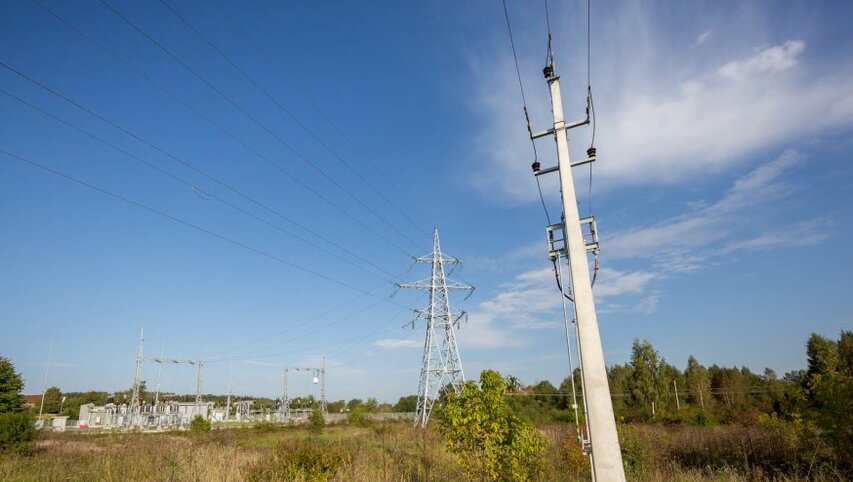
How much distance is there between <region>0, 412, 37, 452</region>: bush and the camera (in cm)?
1858

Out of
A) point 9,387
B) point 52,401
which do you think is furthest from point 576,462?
point 52,401

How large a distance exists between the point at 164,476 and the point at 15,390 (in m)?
28.2

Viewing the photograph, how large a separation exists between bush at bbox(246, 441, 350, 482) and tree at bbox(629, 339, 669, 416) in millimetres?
46464

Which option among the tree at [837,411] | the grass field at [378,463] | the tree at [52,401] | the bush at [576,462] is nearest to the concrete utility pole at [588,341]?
the grass field at [378,463]

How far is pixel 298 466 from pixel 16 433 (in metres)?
18.6

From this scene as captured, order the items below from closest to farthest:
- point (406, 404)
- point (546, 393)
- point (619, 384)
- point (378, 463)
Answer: point (378, 463), point (619, 384), point (546, 393), point (406, 404)

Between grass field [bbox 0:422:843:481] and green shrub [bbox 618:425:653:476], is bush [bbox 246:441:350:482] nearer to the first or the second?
grass field [bbox 0:422:843:481]

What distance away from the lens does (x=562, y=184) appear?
636 cm

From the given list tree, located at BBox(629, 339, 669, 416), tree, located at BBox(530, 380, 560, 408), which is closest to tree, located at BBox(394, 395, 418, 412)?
tree, located at BBox(530, 380, 560, 408)

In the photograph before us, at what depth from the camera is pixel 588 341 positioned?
5496mm

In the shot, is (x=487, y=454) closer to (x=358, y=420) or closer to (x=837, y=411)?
(x=837, y=411)

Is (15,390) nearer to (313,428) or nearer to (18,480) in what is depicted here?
(313,428)

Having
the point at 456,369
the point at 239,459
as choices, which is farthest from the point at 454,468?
the point at 456,369

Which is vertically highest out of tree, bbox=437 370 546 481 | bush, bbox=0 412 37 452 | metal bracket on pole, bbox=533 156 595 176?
metal bracket on pole, bbox=533 156 595 176
